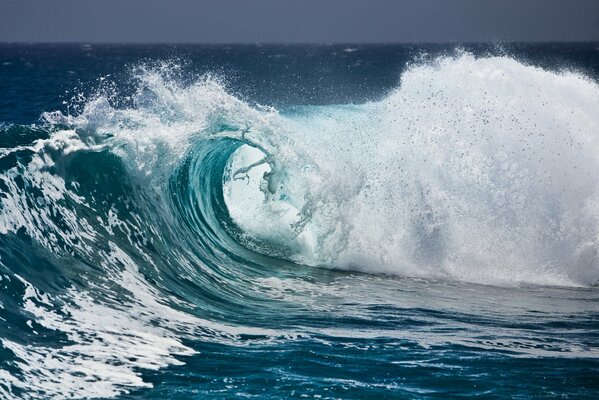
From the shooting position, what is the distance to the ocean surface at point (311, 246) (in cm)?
697

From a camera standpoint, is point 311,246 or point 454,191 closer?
point 311,246

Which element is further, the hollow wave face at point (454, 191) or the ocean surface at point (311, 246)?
the hollow wave face at point (454, 191)

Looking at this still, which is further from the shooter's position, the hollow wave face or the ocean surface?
the hollow wave face

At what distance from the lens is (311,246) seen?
13.0m

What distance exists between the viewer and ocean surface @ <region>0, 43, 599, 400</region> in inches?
274

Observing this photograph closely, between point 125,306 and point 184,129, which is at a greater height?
point 184,129

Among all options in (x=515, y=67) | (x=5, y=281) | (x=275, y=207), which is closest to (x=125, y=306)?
(x=5, y=281)

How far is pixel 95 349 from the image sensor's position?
7055 millimetres

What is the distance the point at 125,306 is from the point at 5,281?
4.11 ft

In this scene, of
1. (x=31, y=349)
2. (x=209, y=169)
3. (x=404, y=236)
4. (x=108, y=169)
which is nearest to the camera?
(x=31, y=349)

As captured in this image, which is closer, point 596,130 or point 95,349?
point 95,349

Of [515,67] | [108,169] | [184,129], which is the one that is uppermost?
[515,67]

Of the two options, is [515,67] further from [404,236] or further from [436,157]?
[404,236]

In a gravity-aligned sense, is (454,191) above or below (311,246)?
above
